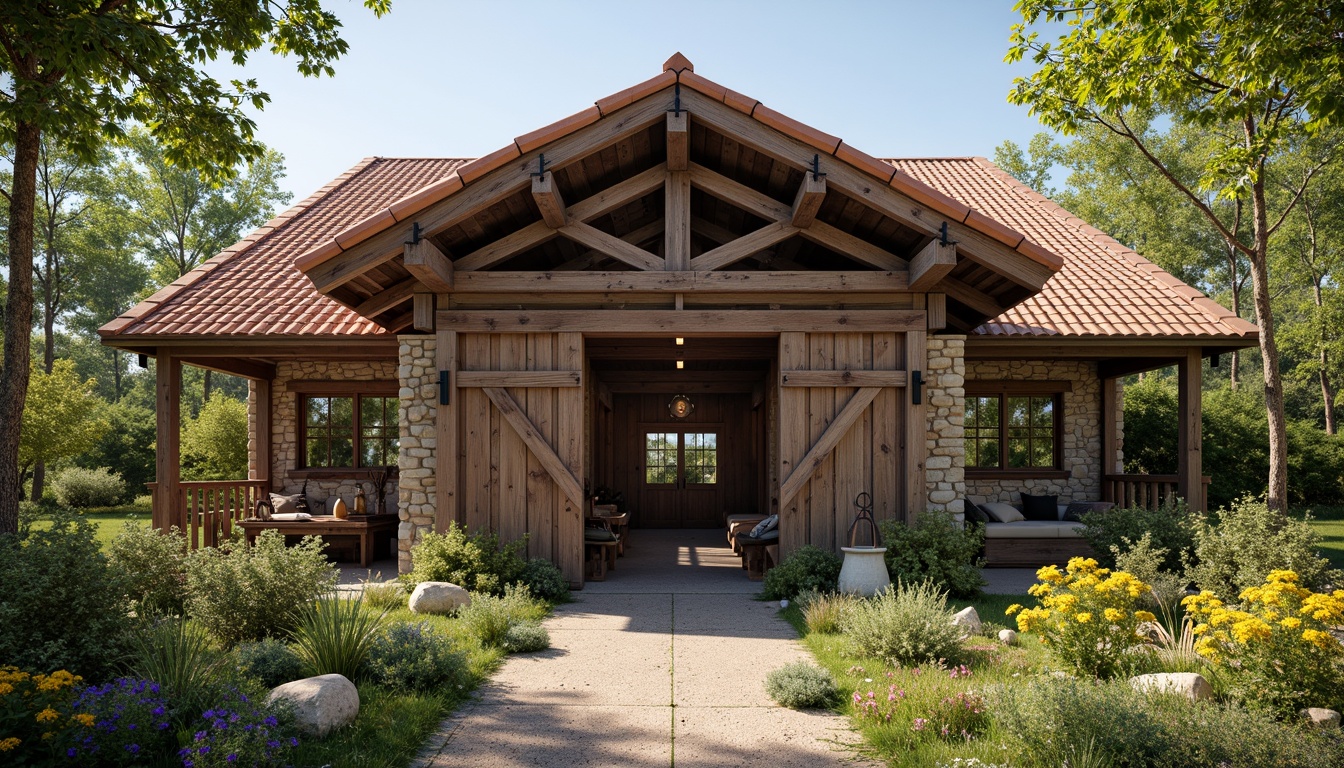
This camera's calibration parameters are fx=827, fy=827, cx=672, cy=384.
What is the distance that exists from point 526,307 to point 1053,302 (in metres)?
7.21

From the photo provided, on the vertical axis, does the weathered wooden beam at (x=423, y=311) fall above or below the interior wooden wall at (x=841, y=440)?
above

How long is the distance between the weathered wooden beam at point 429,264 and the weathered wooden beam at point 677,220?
91.7 inches

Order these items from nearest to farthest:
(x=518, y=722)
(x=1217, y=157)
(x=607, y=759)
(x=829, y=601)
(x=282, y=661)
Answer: (x=607, y=759) < (x=518, y=722) < (x=282, y=661) < (x=829, y=601) < (x=1217, y=157)

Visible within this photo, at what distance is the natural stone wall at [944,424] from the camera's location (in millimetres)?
9078

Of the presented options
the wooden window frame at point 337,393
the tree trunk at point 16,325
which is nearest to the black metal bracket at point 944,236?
the tree trunk at point 16,325

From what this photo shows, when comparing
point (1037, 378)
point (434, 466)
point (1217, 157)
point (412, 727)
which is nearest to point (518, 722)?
point (412, 727)

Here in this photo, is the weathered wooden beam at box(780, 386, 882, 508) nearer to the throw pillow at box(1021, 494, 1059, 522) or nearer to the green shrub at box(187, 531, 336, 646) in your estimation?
the throw pillow at box(1021, 494, 1059, 522)

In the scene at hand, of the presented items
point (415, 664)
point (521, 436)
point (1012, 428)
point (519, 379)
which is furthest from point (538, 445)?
point (1012, 428)

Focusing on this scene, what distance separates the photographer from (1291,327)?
65.4 ft

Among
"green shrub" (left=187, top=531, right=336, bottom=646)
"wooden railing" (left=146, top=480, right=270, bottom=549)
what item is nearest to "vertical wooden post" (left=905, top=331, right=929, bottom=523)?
"green shrub" (left=187, top=531, right=336, bottom=646)

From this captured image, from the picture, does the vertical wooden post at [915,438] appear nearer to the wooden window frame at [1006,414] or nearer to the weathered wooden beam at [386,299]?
the wooden window frame at [1006,414]

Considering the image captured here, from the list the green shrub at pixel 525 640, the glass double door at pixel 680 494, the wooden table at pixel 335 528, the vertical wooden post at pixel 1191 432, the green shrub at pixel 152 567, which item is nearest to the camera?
the green shrub at pixel 525 640

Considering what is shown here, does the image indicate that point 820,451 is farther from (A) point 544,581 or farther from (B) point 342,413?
(B) point 342,413

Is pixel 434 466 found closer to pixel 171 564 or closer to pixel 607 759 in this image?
pixel 171 564
